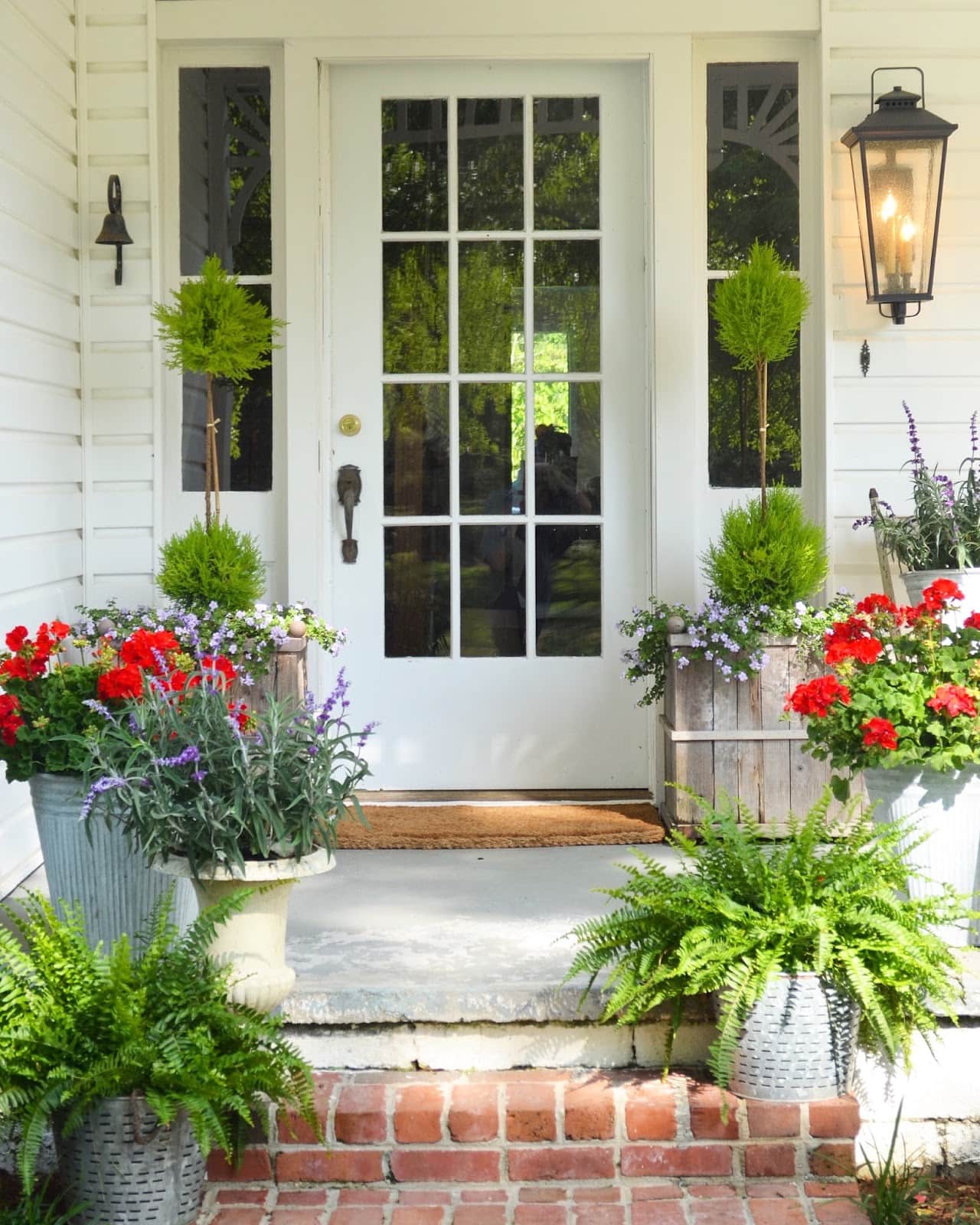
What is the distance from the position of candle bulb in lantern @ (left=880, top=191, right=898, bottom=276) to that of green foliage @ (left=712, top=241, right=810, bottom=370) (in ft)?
1.02

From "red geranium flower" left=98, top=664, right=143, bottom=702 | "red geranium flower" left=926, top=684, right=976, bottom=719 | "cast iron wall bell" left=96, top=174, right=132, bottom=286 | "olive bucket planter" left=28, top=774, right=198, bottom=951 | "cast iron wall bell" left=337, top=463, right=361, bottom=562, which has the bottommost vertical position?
"olive bucket planter" left=28, top=774, right=198, bottom=951

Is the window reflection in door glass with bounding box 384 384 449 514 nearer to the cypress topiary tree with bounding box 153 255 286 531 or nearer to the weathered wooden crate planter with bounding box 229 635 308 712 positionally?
the cypress topiary tree with bounding box 153 255 286 531

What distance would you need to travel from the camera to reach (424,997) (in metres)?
2.86

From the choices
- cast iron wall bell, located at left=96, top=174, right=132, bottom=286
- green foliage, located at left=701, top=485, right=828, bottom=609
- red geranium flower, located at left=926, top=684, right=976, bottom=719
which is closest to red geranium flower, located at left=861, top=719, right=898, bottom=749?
red geranium flower, located at left=926, top=684, right=976, bottom=719

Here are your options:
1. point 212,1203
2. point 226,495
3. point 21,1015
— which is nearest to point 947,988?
point 212,1203

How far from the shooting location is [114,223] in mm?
4371

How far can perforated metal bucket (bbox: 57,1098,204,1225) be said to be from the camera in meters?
2.44

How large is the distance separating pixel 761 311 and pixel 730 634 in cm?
87

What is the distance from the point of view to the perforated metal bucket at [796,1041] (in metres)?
2.65

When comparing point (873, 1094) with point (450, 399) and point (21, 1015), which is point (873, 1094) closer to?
point (21, 1015)

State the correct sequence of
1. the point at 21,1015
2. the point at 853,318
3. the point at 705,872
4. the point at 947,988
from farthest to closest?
the point at 853,318, the point at 705,872, the point at 947,988, the point at 21,1015

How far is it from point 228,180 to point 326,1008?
2.73 metres

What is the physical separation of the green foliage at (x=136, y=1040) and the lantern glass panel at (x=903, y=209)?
276 cm

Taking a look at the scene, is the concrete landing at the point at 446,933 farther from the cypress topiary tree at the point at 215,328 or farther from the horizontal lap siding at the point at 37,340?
the cypress topiary tree at the point at 215,328
